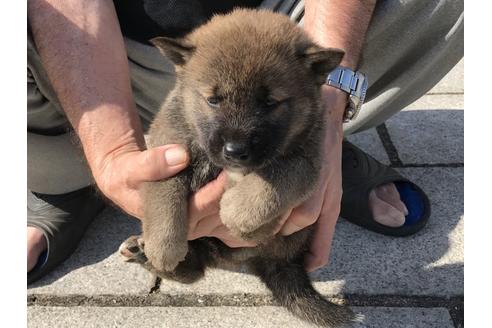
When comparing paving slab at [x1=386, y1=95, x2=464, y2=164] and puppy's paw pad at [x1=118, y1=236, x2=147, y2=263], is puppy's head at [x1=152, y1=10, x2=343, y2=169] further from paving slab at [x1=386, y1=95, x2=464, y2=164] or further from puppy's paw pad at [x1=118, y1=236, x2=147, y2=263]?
paving slab at [x1=386, y1=95, x2=464, y2=164]

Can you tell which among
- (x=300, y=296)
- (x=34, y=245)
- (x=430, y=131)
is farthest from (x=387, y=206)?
(x=34, y=245)

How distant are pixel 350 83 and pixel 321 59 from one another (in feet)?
1.92

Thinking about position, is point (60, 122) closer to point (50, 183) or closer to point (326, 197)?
point (50, 183)

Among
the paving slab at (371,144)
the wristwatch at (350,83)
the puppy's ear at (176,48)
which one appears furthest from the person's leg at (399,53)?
the puppy's ear at (176,48)

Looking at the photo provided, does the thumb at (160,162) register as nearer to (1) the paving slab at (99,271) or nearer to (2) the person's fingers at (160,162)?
(2) the person's fingers at (160,162)

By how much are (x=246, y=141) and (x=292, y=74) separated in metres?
0.36

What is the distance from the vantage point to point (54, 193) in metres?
3.25

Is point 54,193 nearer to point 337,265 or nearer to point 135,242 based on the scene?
point 135,242

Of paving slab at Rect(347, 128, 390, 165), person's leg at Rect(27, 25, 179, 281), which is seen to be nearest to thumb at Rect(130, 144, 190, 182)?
person's leg at Rect(27, 25, 179, 281)

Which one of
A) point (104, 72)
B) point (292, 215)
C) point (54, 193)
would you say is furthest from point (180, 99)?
point (54, 193)

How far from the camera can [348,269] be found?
296cm

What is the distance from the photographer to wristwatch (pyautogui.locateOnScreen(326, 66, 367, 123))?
8.87ft

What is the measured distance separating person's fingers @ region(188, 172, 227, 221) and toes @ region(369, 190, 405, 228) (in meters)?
1.24

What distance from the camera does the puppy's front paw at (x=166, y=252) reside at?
2.28 meters
